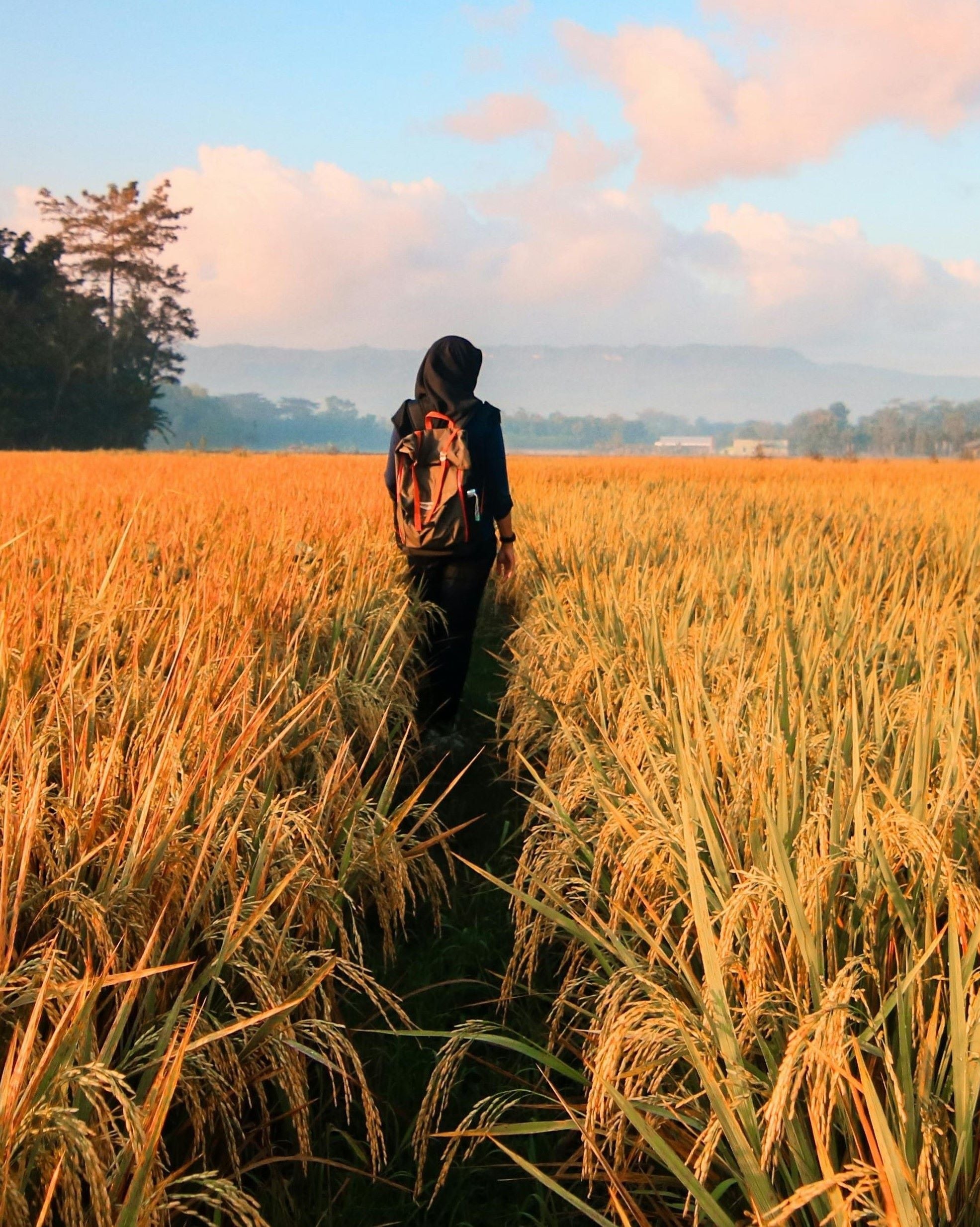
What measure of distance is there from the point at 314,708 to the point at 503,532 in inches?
86.0

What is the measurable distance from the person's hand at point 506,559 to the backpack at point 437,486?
44 cm

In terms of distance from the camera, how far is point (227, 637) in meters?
2.98

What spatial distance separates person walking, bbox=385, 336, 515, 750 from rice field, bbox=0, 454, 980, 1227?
87 centimetres

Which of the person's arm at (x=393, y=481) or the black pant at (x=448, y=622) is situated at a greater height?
the person's arm at (x=393, y=481)

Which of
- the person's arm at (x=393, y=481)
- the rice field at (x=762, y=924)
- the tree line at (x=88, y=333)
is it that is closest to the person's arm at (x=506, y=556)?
the person's arm at (x=393, y=481)

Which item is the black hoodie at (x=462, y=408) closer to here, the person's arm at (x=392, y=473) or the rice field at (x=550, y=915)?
the person's arm at (x=392, y=473)

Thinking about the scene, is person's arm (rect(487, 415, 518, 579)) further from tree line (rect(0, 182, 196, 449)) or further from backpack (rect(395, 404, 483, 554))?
tree line (rect(0, 182, 196, 449))

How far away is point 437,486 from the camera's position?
4301mm

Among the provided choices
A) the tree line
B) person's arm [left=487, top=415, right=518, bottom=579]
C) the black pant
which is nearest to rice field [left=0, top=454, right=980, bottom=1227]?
the black pant

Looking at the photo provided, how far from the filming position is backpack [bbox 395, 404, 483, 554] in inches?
165

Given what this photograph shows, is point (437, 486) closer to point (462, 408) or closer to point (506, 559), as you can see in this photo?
point (462, 408)

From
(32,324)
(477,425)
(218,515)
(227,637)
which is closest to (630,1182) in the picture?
(227,637)

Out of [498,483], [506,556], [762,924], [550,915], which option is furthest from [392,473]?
[762,924]

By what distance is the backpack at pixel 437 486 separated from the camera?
13.8 ft
